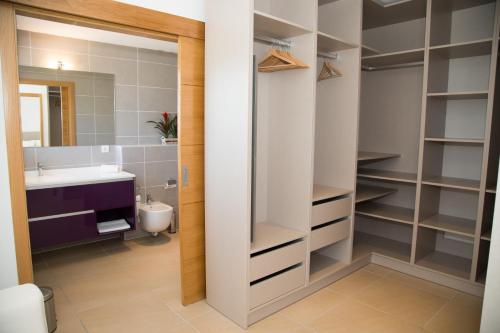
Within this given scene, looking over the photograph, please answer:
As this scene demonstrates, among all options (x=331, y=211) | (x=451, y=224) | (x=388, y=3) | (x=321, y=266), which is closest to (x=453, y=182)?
(x=451, y=224)

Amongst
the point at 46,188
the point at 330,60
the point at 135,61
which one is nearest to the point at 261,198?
the point at 330,60

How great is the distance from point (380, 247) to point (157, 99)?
3435 mm

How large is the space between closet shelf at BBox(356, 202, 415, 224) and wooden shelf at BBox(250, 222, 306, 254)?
1.17m

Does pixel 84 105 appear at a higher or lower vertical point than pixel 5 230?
higher

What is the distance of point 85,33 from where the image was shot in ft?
13.0

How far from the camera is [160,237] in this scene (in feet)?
14.9

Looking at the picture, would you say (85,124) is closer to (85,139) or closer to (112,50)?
(85,139)

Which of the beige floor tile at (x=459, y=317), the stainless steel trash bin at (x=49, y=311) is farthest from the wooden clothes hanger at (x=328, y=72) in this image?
the stainless steel trash bin at (x=49, y=311)

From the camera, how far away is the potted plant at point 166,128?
484cm

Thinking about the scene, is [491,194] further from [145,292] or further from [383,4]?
[145,292]

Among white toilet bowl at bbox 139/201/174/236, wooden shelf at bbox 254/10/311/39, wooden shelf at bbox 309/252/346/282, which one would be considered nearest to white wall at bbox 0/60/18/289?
wooden shelf at bbox 254/10/311/39

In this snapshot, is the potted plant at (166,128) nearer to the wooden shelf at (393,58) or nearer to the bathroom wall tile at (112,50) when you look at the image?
the bathroom wall tile at (112,50)

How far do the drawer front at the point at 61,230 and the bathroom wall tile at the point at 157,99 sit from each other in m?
1.69

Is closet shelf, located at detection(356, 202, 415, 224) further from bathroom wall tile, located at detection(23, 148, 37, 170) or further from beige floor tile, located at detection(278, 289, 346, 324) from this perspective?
bathroom wall tile, located at detection(23, 148, 37, 170)
